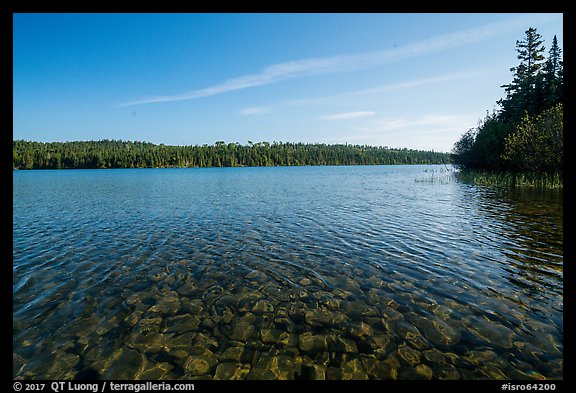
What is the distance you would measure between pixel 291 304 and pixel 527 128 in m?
55.0

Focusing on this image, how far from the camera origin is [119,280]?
11367 mm

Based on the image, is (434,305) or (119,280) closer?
(434,305)

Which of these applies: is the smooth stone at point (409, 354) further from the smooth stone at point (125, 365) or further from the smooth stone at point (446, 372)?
the smooth stone at point (125, 365)

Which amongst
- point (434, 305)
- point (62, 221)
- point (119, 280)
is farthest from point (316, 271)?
point (62, 221)

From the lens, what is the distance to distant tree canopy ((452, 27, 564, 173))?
4038cm

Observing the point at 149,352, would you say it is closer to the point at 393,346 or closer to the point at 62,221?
the point at 393,346

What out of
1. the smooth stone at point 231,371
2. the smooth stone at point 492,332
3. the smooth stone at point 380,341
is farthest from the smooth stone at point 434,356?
the smooth stone at point 231,371

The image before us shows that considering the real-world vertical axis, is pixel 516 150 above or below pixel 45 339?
above

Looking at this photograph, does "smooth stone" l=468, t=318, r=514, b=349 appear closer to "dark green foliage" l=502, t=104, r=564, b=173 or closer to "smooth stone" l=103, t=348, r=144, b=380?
"smooth stone" l=103, t=348, r=144, b=380

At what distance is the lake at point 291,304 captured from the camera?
6.53 meters

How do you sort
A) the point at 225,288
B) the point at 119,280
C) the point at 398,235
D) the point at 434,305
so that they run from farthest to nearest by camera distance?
the point at 398,235 < the point at 119,280 < the point at 225,288 < the point at 434,305

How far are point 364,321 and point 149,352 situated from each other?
250 inches

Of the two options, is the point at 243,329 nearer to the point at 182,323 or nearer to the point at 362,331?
the point at 182,323

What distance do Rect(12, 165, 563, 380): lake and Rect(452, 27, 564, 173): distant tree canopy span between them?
1245 inches
